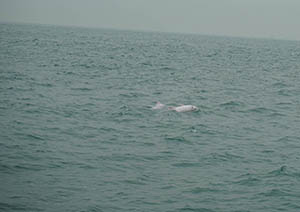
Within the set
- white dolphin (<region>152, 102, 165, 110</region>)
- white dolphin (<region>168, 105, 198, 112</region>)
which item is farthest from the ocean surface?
white dolphin (<region>152, 102, 165, 110</region>)

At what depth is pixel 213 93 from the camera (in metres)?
35.1

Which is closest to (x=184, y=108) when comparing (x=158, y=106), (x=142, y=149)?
(x=158, y=106)

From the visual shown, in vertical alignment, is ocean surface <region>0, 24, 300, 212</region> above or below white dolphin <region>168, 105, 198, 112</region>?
below

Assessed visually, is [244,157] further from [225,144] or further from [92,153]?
[92,153]

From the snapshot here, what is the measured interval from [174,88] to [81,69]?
46.8 ft

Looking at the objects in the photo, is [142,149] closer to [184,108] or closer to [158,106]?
[184,108]

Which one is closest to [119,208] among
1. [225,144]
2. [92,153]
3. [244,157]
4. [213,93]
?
[92,153]

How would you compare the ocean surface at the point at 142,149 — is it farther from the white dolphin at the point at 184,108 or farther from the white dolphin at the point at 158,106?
the white dolphin at the point at 158,106

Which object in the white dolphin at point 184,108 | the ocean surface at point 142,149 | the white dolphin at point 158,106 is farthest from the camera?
the white dolphin at point 158,106

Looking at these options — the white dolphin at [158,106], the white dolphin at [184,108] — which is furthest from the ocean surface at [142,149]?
the white dolphin at [158,106]

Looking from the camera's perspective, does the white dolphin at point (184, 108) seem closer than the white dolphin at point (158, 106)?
Yes

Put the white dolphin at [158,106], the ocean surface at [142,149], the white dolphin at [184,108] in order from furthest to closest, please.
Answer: the white dolphin at [158,106] < the white dolphin at [184,108] < the ocean surface at [142,149]

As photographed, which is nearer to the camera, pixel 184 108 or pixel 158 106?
pixel 184 108

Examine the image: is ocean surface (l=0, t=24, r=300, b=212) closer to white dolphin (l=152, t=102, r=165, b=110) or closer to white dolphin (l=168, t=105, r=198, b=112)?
white dolphin (l=168, t=105, r=198, b=112)
